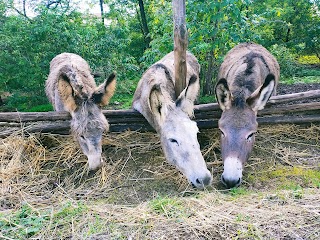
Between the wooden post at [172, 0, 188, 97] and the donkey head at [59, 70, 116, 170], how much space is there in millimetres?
1134

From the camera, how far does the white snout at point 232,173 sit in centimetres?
403

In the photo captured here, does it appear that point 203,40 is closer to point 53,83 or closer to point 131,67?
point 131,67

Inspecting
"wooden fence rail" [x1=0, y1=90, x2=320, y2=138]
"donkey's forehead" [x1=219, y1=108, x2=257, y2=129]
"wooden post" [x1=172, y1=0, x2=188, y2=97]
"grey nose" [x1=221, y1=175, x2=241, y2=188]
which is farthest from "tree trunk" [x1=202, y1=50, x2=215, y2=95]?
"grey nose" [x1=221, y1=175, x2=241, y2=188]

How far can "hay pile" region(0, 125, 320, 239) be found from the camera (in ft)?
10.3

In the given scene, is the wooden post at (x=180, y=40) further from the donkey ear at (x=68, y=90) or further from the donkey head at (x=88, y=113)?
the donkey ear at (x=68, y=90)

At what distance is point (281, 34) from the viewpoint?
637 inches

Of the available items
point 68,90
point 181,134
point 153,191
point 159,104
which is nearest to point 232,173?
point 181,134

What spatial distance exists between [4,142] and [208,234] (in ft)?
13.0

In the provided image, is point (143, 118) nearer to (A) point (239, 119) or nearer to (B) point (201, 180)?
(A) point (239, 119)

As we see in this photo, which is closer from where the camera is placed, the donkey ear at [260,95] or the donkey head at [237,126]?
the donkey head at [237,126]

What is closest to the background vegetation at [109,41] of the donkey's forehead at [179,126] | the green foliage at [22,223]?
the donkey's forehead at [179,126]

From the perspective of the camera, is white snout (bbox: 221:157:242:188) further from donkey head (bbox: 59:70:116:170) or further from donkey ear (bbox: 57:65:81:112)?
donkey ear (bbox: 57:65:81:112)

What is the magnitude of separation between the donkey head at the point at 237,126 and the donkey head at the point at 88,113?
1.81 meters

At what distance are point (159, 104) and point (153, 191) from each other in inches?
50.3
